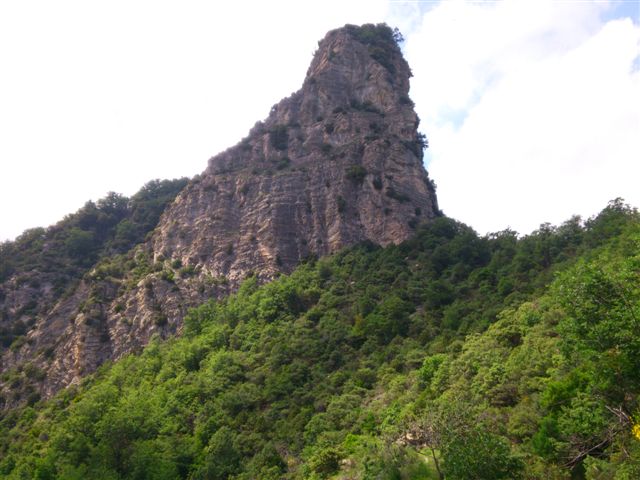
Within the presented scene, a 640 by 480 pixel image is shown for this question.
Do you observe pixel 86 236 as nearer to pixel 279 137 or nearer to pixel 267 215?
pixel 279 137

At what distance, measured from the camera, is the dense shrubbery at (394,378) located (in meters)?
21.1

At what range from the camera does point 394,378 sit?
38000 millimetres

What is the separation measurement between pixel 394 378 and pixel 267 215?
115 ft

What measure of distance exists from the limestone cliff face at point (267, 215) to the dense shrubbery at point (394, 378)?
170 inches

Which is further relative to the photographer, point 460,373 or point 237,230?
point 237,230

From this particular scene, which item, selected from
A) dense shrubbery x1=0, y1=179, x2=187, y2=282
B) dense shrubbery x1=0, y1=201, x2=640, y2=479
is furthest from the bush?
dense shrubbery x1=0, y1=201, x2=640, y2=479

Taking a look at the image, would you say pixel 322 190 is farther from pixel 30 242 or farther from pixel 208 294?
pixel 30 242

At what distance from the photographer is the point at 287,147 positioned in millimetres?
79750

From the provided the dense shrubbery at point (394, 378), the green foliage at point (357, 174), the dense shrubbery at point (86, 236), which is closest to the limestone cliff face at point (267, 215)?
the green foliage at point (357, 174)

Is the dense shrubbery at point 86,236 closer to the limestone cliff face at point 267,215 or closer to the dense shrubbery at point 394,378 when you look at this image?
the limestone cliff face at point 267,215

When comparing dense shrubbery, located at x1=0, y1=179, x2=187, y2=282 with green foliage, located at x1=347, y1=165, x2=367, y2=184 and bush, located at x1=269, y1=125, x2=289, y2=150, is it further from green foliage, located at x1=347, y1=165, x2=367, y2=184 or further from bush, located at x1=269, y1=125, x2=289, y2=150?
green foliage, located at x1=347, y1=165, x2=367, y2=184

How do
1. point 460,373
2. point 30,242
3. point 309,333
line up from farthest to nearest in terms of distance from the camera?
point 30,242 < point 309,333 < point 460,373

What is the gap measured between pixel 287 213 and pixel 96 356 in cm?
2652

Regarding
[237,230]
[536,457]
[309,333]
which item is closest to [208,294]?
[237,230]
